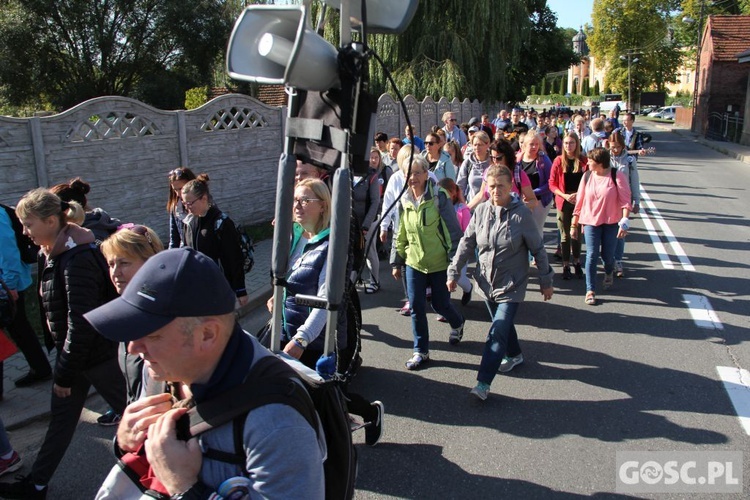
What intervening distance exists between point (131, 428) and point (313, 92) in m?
1.34

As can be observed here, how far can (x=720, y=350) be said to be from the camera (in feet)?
17.9

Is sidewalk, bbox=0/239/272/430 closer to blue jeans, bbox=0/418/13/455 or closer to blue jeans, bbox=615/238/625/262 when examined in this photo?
blue jeans, bbox=0/418/13/455

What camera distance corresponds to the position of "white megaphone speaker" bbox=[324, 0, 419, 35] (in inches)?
93.5

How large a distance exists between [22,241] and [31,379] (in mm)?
1148

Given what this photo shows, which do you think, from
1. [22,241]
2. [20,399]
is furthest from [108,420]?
[22,241]

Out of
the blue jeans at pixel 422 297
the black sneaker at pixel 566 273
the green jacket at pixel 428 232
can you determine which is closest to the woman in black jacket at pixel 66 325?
the blue jeans at pixel 422 297

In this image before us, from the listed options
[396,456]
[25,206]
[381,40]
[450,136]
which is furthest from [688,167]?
[25,206]

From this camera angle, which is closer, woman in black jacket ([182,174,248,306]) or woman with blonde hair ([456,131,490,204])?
woman in black jacket ([182,174,248,306])

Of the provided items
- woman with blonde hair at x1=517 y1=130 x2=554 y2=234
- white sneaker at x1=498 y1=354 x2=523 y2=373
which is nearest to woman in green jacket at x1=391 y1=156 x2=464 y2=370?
white sneaker at x1=498 y1=354 x2=523 y2=373

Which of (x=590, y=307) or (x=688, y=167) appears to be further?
(x=688, y=167)

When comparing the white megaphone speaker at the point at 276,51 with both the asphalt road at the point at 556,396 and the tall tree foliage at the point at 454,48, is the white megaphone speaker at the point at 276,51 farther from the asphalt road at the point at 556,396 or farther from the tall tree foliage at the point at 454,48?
the tall tree foliage at the point at 454,48

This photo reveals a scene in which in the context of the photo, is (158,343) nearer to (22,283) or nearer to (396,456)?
(396,456)

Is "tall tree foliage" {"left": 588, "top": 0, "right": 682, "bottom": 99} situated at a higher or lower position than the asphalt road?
higher

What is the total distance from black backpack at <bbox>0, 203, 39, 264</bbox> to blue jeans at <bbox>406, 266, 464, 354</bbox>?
309 centimetres
